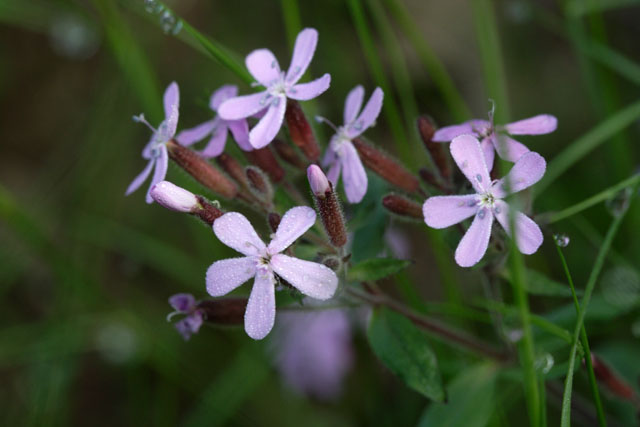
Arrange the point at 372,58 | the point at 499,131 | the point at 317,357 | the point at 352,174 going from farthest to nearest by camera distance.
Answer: the point at 317,357, the point at 372,58, the point at 352,174, the point at 499,131

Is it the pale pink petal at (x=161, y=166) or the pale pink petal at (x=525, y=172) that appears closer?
the pale pink petal at (x=525, y=172)

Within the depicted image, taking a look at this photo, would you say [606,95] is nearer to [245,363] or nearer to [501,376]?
[501,376]

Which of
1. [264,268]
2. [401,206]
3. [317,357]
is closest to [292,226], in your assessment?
[264,268]

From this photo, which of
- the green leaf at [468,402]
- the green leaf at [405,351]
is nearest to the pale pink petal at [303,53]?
the green leaf at [405,351]

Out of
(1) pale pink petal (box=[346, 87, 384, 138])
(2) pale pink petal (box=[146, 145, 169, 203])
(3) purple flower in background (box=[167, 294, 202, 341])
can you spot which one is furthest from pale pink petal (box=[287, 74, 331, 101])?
(3) purple flower in background (box=[167, 294, 202, 341])

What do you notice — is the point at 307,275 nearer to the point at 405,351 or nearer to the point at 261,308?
the point at 261,308

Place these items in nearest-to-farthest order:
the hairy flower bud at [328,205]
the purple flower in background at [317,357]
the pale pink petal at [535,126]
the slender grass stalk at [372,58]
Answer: the hairy flower bud at [328,205]
the pale pink petal at [535,126]
the slender grass stalk at [372,58]
the purple flower in background at [317,357]

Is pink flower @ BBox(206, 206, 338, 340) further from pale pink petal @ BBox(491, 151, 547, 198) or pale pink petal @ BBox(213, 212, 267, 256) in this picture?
pale pink petal @ BBox(491, 151, 547, 198)

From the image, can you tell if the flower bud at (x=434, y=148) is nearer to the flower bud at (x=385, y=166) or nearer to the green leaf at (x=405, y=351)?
the flower bud at (x=385, y=166)
